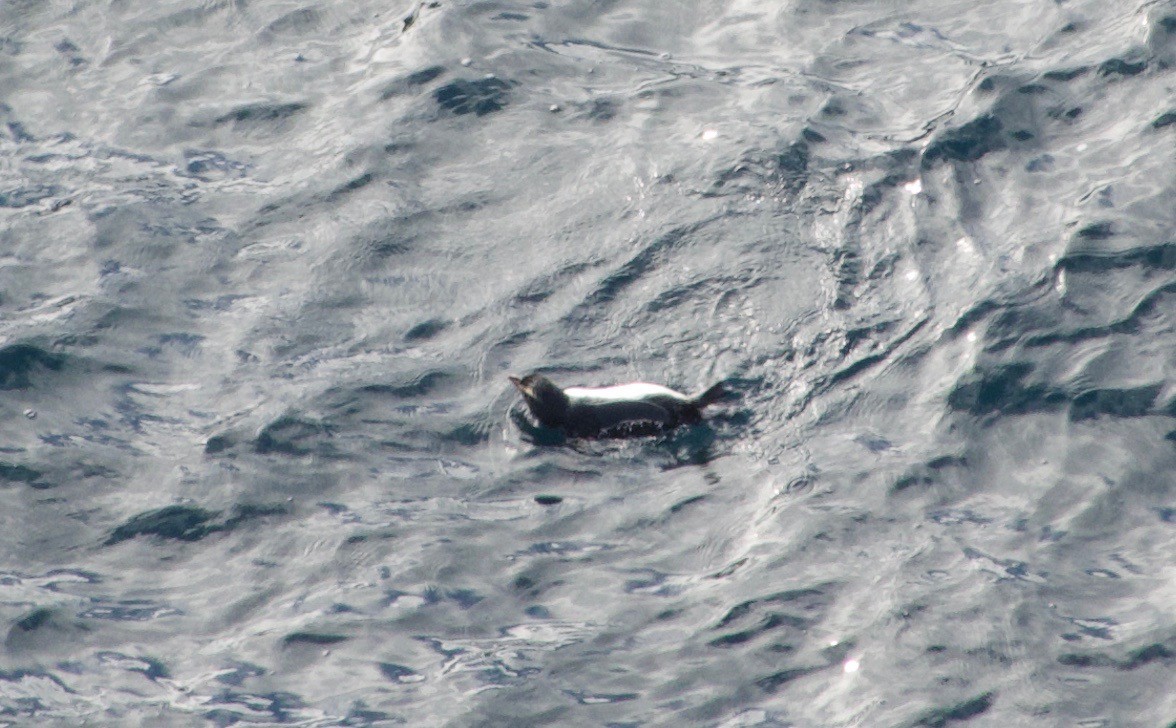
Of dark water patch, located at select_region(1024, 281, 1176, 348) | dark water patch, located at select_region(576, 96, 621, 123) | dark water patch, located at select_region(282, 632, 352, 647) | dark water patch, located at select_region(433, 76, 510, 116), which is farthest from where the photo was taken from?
dark water patch, located at select_region(433, 76, 510, 116)

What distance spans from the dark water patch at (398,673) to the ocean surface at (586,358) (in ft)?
0.06

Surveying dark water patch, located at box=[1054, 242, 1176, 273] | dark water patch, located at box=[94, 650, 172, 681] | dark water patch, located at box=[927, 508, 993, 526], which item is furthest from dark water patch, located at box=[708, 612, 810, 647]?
dark water patch, located at box=[1054, 242, 1176, 273]

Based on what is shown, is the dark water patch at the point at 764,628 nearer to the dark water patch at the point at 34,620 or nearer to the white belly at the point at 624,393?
the white belly at the point at 624,393

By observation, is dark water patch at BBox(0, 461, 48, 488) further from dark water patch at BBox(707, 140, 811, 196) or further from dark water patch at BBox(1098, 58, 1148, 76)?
dark water patch at BBox(1098, 58, 1148, 76)

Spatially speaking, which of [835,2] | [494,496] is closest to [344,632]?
[494,496]

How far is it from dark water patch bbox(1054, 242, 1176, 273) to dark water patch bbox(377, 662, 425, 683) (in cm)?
497

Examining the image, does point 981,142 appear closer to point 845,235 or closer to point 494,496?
point 845,235

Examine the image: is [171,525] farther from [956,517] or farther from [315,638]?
[956,517]

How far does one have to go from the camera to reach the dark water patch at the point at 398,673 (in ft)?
26.1

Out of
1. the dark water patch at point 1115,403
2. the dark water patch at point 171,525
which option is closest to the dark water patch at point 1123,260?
the dark water patch at point 1115,403

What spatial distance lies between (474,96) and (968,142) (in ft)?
12.5

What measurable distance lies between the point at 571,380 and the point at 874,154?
3.06 metres

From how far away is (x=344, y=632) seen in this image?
820cm

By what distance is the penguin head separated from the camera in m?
9.20
